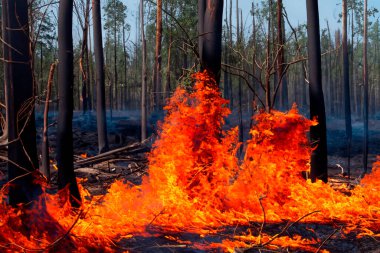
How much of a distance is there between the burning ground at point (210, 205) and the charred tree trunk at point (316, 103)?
0.96 m

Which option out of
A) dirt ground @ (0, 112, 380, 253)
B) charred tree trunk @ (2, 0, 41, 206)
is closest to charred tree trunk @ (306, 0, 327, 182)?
dirt ground @ (0, 112, 380, 253)

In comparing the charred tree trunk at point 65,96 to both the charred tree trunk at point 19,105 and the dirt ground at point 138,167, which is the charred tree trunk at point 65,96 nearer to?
the charred tree trunk at point 19,105

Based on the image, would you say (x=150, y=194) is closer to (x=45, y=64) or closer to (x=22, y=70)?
(x=22, y=70)

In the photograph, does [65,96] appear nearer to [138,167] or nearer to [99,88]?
[138,167]

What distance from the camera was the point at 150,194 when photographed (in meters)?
9.46

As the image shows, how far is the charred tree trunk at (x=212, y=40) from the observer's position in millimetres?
10664

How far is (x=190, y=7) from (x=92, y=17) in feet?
63.1

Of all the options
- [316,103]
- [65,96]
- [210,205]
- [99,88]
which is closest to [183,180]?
[210,205]

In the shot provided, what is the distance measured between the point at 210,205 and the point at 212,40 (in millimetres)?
4216

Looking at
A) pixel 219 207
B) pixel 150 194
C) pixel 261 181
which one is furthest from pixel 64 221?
pixel 261 181

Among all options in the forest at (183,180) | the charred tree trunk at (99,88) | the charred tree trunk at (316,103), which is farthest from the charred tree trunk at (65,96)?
the charred tree trunk at (99,88)

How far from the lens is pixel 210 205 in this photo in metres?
9.73

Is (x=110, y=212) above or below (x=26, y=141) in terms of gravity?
below

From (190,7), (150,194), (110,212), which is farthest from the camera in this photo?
(190,7)
